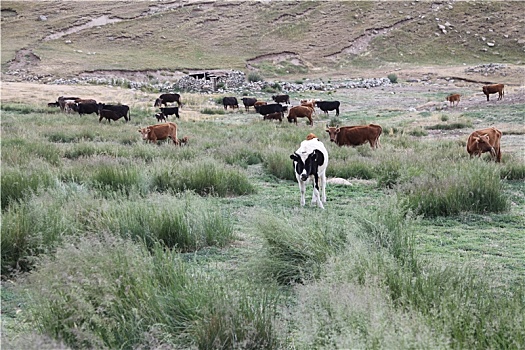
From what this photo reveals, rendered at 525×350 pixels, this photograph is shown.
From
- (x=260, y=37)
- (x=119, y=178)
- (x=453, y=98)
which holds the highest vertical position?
(x=260, y=37)

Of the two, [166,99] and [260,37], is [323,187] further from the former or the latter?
[260,37]

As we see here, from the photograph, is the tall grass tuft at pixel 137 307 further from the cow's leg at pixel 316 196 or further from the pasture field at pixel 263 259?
the cow's leg at pixel 316 196

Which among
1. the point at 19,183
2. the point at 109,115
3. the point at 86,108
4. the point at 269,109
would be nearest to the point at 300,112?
the point at 269,109

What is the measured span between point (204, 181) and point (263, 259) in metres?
5.40

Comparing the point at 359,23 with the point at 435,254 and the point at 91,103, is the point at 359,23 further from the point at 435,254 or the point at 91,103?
the point at 435,254

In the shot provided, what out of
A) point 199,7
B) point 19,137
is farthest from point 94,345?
point 199,7

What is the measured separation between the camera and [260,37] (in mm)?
82562

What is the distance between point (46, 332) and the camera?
429cm

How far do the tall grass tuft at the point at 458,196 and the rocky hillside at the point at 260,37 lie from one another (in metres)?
54.3

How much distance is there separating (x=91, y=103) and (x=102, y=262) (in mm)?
26911

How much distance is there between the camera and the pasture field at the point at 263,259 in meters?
4.07

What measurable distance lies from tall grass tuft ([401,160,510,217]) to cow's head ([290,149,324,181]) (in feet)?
5.31

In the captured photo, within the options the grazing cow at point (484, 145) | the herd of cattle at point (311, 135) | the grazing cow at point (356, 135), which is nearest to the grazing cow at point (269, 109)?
the herd of cattle at point (311, 135)

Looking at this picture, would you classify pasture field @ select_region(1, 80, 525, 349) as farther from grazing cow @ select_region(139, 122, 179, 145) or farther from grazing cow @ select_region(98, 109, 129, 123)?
grazing cow @ select_region(98, 109, 129, 123)
